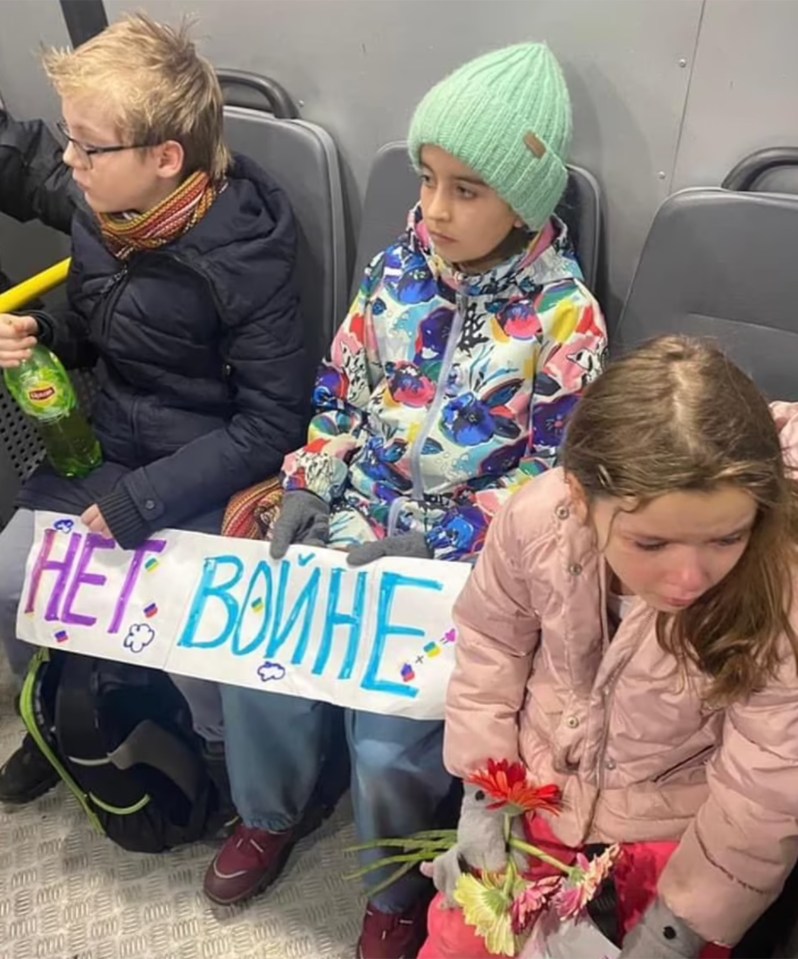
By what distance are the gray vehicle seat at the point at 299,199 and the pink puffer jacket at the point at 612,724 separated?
555 millimetres

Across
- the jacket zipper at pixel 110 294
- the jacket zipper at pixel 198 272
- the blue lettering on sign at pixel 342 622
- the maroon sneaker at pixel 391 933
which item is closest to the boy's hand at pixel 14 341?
the jacket zipper at pixel 110 294

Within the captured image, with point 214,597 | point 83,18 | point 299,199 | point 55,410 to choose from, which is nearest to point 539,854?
point 214,597

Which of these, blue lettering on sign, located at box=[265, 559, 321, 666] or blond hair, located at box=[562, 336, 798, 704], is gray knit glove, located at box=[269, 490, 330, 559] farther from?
blond hair, located at box=[562, 336, 798, 704]

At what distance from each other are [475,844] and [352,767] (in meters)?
0.28

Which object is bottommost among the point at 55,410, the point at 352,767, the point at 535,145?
the point at 352,767

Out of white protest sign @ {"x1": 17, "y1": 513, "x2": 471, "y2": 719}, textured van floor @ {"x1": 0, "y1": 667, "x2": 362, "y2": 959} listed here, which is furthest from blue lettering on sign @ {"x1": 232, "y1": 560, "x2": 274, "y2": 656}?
textured van floor @ {"x1": 0, "y1": 667, "x2": 362, "y2": 959}

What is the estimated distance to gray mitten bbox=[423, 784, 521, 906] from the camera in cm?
107

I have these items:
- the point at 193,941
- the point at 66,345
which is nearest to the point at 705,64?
the point at 66,345

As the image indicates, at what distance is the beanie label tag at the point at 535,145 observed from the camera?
1171 millimetres

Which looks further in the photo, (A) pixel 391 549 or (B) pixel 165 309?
(B) pixel 165 309

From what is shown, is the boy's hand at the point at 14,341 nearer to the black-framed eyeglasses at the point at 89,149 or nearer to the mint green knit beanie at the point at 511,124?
the black-framed eyeglasses at the point at 89,149

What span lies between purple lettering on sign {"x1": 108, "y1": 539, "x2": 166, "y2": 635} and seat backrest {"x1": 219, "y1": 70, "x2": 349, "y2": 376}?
0.35 metres

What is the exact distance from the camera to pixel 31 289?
1447mm

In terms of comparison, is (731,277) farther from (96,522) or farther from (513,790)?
(96,522)
